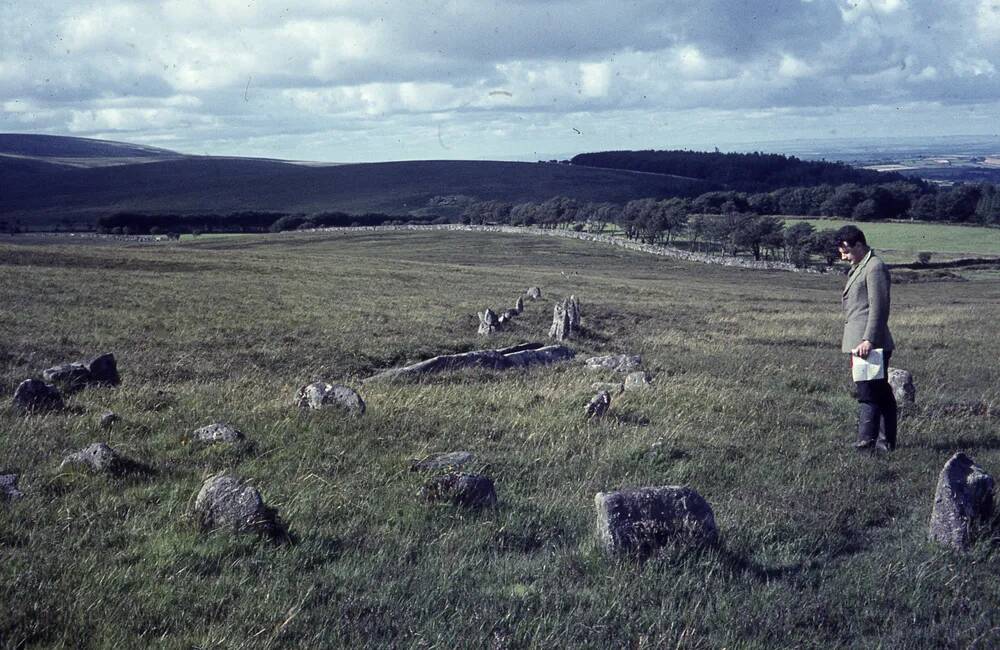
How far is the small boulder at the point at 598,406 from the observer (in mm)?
9953

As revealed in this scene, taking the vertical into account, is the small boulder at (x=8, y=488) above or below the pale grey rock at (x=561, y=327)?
above

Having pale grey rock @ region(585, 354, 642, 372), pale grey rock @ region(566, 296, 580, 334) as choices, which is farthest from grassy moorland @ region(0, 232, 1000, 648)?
pale grey rock @ region(566, 296, 580, 334)

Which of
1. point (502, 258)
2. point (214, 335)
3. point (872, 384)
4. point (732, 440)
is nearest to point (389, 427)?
point (732, 440)

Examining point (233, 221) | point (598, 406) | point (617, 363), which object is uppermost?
point (598, 406)

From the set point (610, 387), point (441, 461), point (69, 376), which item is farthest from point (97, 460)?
point (610, 387)

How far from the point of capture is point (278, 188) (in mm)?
175000

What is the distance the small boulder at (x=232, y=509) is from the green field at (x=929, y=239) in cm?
9325

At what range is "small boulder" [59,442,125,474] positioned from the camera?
21.5 feet

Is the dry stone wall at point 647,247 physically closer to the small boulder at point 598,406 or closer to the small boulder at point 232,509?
the small boulder at point 598,406

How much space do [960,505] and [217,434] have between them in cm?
657

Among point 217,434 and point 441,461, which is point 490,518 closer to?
point 441,461

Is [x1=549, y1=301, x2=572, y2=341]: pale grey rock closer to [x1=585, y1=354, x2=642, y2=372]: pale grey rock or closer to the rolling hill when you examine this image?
[x1=585, y1=354, x2=642, y2=372]: pale grey rock

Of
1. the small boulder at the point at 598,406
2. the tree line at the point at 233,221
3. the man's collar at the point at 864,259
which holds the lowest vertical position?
the tree line at the point at 233,221

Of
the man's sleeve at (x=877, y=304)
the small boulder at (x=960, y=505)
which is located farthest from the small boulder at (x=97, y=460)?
the man's sleeve at (x=877, y=304)
